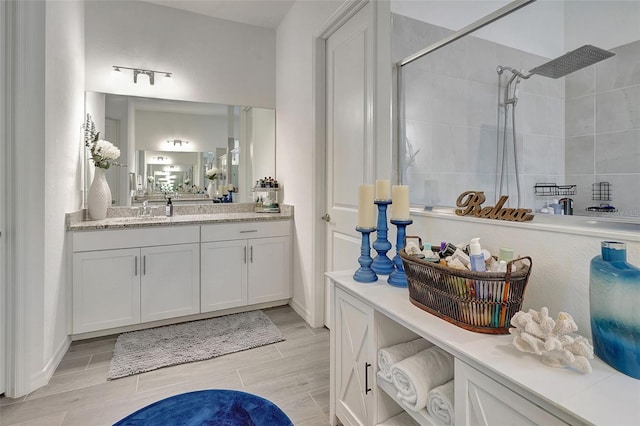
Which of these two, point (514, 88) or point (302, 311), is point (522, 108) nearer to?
point (514, 88)

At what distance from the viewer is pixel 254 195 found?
3.47 metres

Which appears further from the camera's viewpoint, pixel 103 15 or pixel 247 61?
pixel 247 61

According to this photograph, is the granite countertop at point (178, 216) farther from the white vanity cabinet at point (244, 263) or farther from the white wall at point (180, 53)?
the white wall at point (180, 53)

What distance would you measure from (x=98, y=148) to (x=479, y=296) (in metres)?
2.94

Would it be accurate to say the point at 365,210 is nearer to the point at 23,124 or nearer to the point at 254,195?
the point at 23,124

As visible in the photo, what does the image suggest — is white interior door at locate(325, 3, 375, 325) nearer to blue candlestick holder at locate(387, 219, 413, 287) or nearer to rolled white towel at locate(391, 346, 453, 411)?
blue candlestick holder at locate(387, 219, 413, 287)

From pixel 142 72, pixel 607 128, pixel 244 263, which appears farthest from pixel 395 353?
pixel 142 72

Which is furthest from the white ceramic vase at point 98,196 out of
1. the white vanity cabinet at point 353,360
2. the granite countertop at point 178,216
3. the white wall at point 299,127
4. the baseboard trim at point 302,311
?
the white vanity cabinet at point 353,360

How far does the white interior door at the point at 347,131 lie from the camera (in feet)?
6.90

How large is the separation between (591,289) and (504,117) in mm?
1218

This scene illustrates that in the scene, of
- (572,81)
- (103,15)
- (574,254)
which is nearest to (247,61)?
(103,15)

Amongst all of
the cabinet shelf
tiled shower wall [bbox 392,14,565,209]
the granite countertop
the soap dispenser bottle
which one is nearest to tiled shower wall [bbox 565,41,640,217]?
tiled shower wall [bbox 392,14,565,209]

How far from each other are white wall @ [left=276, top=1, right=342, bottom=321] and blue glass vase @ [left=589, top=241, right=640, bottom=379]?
6.60 ft

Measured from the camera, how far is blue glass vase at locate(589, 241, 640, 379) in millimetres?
740
